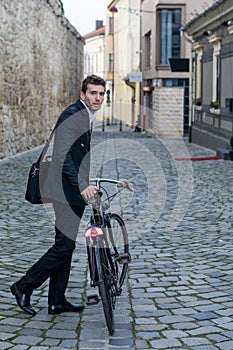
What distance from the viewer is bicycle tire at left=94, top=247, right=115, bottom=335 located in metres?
4.71

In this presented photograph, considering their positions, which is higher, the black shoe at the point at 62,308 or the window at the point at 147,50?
the window at the point at 147,50

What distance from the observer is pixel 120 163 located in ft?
59.6

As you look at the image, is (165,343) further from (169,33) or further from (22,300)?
(169,33)

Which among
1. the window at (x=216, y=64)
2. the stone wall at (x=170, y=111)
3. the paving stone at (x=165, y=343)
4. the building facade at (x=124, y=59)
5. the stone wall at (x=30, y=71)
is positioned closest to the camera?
the paving stone at (x=165, y=343)

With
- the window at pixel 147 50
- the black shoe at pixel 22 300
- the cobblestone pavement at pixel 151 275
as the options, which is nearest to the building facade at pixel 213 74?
the cobblestone pavement at pixel 151 275

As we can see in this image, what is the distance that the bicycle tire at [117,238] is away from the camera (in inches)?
208

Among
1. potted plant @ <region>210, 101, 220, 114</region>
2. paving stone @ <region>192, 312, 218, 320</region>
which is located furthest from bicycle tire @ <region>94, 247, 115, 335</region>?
potted plant @ <region>210, 101, 220, 114</region>

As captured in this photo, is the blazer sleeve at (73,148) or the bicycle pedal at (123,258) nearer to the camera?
the blazer sleeve at (73,148)

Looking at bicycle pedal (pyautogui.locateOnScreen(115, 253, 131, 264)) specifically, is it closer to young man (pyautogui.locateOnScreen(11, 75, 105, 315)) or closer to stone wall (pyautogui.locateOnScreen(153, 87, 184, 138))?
young man (pyautogui.locateOnScreen(11, 75, 105, 315))

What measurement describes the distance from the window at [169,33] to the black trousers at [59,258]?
29.8 metres

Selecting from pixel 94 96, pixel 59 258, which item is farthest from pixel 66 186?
pixel 94 96

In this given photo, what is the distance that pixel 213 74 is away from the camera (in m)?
23.3

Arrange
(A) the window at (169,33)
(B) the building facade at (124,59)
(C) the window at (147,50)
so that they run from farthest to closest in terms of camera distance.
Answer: (B) the building facade at (124,59) < (C) the window at (147,50) < (A) the window at (169,33)

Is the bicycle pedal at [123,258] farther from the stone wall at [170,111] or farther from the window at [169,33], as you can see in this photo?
the window at [169,33]
